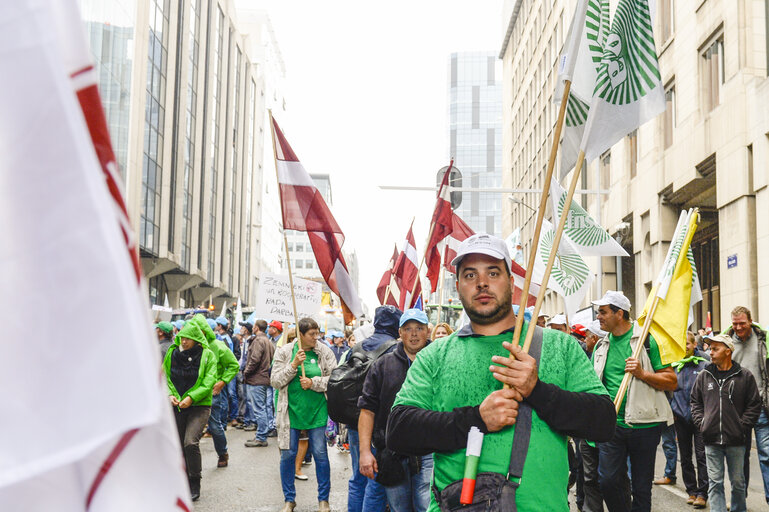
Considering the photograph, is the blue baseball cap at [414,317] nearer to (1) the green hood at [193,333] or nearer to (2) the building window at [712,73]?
→ (1) the green hood at [193,333]

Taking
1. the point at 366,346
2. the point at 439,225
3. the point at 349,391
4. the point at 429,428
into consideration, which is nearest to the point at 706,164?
the point at 439,225

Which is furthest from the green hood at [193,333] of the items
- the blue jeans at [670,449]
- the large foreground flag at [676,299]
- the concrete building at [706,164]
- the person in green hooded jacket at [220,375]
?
the concrete building at [706,164]

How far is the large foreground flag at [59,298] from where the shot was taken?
3.94 feet

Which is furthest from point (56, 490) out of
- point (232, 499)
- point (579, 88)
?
point (232, 499)

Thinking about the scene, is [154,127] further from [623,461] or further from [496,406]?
[496,406]

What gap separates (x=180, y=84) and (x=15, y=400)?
43769 millimetres

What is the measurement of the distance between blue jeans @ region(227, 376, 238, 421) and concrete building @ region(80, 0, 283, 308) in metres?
14.1

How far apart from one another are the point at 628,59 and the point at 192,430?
7.12m

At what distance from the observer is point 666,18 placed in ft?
88.7

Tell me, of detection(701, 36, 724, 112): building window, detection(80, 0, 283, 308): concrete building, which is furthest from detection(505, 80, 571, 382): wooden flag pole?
detection(80, 0, 283, 308): concrete building

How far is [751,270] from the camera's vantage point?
19.3 meters

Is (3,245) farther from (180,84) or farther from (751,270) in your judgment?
(180,84)

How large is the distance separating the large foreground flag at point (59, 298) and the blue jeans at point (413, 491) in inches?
195

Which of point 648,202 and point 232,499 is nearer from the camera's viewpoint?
point 232,499
